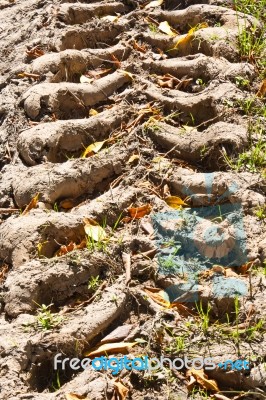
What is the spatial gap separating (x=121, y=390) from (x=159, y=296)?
0.38 metres

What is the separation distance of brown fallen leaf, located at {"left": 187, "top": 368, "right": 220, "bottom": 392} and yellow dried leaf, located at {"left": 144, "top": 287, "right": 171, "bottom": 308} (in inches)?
10.6

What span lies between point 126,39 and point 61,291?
1.65 meters

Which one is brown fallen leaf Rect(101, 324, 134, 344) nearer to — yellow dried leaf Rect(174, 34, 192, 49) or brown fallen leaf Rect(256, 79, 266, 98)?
brown fallen leaf Rect(256, 79, 266, 98)

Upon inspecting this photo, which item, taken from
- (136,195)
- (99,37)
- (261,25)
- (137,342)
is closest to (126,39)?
(99,37)

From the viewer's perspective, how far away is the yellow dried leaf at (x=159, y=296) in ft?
6.48

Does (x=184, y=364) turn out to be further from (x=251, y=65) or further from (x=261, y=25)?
(x=261, y=25)

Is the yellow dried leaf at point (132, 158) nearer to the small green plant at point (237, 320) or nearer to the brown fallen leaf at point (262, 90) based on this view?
the brown fallen leaf at point (262, 90)

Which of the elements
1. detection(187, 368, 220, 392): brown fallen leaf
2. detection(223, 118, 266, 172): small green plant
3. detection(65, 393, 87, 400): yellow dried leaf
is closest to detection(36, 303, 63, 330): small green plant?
detection(65, 393, 87, 400): yellow dried leaf

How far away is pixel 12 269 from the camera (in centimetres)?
212

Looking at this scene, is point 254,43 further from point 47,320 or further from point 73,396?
point 73,396

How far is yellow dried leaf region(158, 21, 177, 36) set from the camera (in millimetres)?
3196

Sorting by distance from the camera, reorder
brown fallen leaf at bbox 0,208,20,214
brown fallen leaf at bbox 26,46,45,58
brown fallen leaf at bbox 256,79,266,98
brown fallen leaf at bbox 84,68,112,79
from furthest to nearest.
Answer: brown fallen leaf at bbox 26,46,45,58 < brown fallen leaf at bbox 84,68,112,79 < brown fallen leaf at bbox 256,79,266,98 < brown fallen leaf at bbox 0,208,20,214

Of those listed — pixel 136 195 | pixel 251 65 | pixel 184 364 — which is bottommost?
pixel 184 364

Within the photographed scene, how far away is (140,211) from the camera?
89.2 inches
